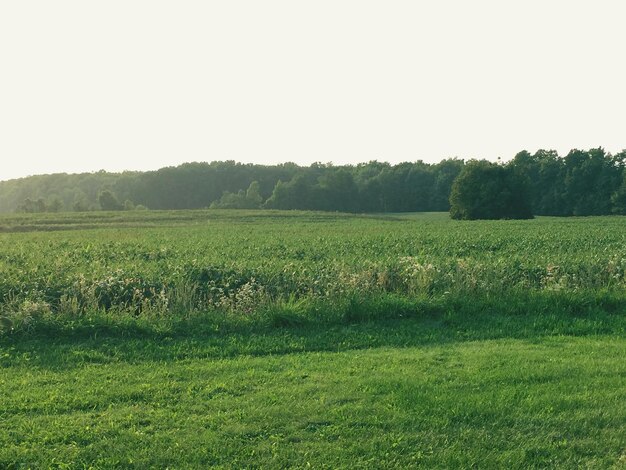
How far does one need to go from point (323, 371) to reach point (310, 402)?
1187 mm

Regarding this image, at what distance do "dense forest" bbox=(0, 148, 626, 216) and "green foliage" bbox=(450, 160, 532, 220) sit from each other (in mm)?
1050

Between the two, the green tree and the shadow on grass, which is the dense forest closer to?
the green tree

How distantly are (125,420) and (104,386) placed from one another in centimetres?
120

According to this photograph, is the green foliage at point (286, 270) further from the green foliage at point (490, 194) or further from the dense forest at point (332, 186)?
the dense forest at point (332, 186)

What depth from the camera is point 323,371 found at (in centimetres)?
727

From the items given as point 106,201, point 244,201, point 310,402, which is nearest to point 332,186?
point 244,201

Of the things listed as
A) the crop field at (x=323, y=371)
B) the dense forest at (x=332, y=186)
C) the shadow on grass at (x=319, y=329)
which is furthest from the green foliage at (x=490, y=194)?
the shadow on grass at (x=319, y=329)

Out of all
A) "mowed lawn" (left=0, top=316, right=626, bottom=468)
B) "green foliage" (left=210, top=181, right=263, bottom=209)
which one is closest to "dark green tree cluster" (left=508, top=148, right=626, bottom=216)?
"green foliage" (left=210, top=181, right=263, bottom=209)

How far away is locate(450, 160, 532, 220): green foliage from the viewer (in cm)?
6819

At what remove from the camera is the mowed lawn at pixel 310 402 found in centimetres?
498

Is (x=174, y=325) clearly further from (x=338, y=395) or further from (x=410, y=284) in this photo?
(x=410, y=284)

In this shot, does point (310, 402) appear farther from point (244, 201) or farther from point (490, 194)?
point (244, 201)

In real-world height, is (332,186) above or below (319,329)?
above

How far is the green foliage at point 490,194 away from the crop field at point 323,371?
54.1 meters
